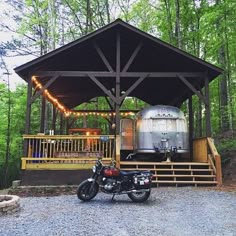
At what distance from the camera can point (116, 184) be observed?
23.3 ft

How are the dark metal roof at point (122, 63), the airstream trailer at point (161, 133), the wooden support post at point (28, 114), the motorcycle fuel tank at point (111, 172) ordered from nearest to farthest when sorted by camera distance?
the motorcycle fuel tank at point (111, 172), the wooden support post at point (28, 114), the dark metal roof at point (122, 63), the airstream trailer at point (161, 133)

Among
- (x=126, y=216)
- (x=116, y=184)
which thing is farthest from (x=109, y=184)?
(x=126, y=216)

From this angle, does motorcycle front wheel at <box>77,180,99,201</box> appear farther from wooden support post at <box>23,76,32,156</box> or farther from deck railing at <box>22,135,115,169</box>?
wooden support post at <box>23,76,32,156</box>

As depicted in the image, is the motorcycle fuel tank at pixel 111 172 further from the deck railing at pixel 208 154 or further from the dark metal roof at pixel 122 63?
the dark metal roof at pixel 122 63

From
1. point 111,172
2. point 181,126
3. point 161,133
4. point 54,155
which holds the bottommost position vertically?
point 111,172

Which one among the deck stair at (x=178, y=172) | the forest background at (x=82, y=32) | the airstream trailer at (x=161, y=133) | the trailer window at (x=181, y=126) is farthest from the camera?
the forest background at (x=82, y=32)

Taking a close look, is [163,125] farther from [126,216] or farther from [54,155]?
[126,216]

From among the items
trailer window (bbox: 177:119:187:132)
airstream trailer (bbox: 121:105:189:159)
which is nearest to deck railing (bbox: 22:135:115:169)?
airstream trailer (bbox: 121:105:189:159)

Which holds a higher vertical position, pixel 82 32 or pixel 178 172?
pixel 82 32

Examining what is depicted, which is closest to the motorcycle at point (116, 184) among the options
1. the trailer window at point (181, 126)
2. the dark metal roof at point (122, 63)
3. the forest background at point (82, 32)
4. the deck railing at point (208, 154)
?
the deck railing at point (208, 154)

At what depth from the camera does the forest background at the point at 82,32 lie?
1590 cm

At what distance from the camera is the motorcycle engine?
23.2 ft

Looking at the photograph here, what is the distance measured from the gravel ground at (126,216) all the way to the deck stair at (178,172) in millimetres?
1404

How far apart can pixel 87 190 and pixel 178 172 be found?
159 inches
